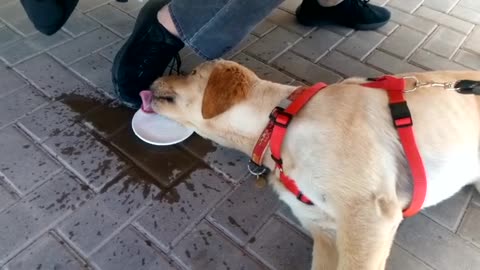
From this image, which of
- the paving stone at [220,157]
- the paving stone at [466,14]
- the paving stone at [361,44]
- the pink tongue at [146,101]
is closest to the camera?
the paving stone at [220,157]

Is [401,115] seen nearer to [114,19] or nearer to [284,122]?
[284,122]

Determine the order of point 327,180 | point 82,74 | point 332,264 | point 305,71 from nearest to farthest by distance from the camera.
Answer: point 327,180, point 332,264, point 82,74, point 305,71

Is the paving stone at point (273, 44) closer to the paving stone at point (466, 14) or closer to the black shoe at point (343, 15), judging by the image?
the black shoe at point (343, 15)

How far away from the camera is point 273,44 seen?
Result: 3074 millimetres

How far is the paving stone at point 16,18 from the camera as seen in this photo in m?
2.94

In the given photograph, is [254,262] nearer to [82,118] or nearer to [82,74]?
[82,118]

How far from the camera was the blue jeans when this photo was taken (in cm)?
208

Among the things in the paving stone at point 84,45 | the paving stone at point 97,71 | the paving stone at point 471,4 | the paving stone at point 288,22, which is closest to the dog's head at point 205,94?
the paving stone at point 97,71

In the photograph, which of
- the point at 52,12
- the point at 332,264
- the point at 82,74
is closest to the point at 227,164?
the point at 332,264

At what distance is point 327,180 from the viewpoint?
1582 millimetres

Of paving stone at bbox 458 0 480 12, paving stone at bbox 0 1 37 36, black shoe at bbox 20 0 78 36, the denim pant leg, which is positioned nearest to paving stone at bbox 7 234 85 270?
the denim pant leg

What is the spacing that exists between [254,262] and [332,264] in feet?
1.10

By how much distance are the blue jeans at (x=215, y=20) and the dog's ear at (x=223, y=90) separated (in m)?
0.37

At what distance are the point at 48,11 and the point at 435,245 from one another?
92.9 inches
